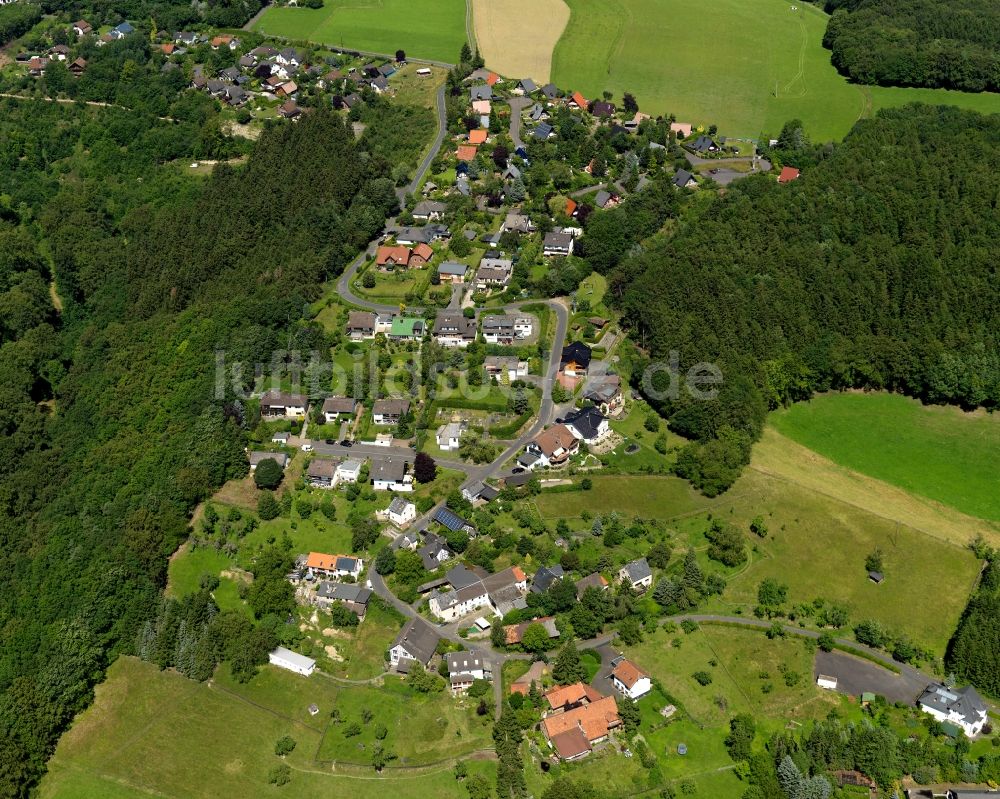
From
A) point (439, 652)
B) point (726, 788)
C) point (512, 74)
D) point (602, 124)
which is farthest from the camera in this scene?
point (512, 74)

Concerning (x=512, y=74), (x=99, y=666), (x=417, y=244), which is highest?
(x=512, y=74)

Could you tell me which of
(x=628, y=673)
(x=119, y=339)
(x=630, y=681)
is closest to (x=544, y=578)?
(x=628, y=673)

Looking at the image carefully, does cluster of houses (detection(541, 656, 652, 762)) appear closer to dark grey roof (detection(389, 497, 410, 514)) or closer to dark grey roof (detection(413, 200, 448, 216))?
dark grey roof (detection(389, 497, 410, 514))

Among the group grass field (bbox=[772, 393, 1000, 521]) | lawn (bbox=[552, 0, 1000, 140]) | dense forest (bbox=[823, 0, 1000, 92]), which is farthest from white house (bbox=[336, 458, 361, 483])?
dense forest (bbox=[823, 0, 1000, 92])

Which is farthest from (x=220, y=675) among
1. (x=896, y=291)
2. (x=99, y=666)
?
(x=896, y=291)

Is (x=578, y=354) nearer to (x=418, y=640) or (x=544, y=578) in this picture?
(x=544, y=578)

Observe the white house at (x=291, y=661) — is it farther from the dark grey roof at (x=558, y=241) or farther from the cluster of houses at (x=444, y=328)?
the dark grey roof at (x=558, y=241)

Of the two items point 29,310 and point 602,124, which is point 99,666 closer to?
point 29,310
